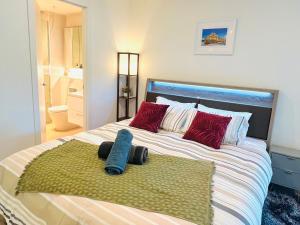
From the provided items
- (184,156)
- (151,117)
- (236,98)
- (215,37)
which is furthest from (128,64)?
(184,156)

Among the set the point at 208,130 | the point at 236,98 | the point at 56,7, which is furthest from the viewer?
the point at 56,7

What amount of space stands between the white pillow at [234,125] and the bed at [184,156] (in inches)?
3.4

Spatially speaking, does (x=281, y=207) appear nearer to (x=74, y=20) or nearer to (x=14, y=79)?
(x=14, y=79)

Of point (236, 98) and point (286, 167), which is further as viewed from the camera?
point (236, 98)

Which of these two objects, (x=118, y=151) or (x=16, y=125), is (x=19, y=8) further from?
(x=118, y=151)

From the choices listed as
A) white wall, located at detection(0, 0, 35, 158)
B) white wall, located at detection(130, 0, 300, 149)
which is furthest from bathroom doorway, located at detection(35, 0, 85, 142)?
white wall, located at detection(130, 0, 300, 149)

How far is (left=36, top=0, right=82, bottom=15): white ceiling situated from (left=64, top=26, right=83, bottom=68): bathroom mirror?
333 mm

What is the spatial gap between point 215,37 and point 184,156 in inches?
69.1

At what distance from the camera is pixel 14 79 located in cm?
242

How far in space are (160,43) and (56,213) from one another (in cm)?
278

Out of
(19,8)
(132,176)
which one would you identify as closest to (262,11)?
(132,176)

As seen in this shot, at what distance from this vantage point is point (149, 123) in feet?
8.61

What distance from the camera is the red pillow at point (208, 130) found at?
220cm

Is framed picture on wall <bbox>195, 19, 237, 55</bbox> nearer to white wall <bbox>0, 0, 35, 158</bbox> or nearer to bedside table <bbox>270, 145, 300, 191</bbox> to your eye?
bedside table <bbox>270, 145, 300, 191</bbox>
